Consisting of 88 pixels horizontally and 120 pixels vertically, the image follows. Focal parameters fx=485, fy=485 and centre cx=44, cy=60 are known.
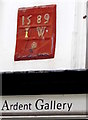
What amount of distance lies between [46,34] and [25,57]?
1.71ft

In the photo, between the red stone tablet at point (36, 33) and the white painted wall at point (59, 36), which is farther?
the red stone tablet at point (36, 33)

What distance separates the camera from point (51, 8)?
324 inches

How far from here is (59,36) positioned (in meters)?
8.09

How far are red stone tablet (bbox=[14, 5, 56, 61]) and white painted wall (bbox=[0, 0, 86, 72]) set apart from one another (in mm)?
84

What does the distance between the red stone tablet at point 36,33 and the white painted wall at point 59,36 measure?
8cm

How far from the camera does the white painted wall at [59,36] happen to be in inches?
313

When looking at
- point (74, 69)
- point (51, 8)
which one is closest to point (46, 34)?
point (51, 8)

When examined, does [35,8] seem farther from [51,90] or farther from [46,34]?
[51,90]

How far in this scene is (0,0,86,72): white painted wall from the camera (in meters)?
7.94

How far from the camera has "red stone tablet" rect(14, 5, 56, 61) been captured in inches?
317

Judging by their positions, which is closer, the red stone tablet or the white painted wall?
the white painted wall

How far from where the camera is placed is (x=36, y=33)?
322 inches

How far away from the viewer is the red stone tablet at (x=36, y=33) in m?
8.06

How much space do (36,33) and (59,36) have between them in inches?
15.8
